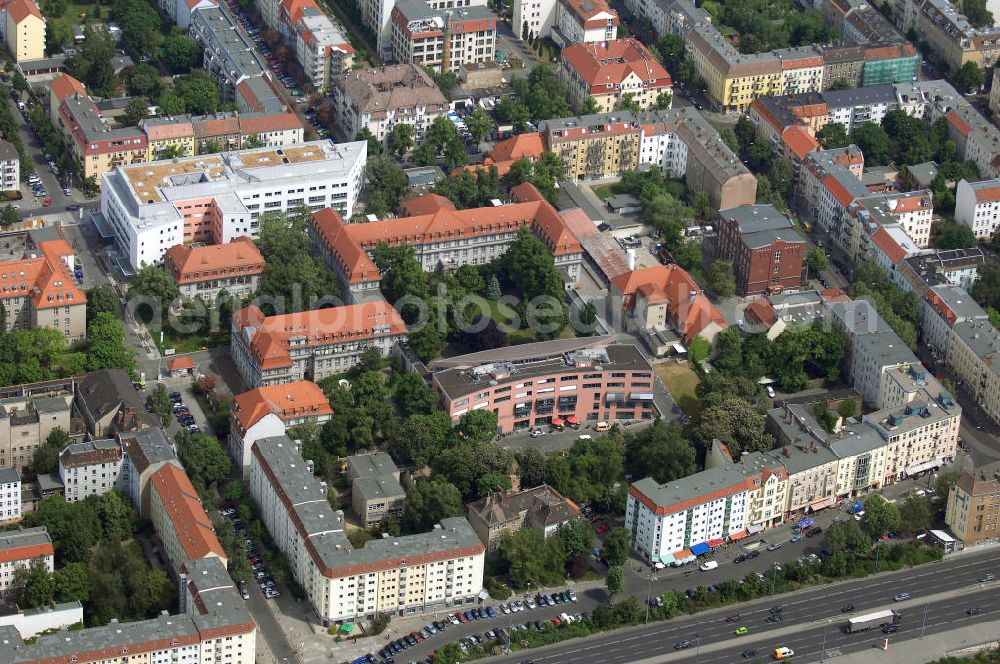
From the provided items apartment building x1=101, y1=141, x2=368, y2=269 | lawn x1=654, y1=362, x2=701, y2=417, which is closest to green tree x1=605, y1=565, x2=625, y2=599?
lawn x1=654, y1=362, x2=701, y2=417

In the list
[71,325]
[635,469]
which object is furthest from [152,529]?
[635,469]

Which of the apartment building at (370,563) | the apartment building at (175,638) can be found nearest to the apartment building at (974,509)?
the apartment building at (370,563)

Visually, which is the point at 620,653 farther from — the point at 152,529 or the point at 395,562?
the point at 152,529

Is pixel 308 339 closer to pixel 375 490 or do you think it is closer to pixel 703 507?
pixel 375 490

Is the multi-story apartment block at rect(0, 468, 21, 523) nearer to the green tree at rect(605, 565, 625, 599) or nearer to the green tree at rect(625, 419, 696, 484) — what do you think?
the green tree at rect(605, 565, 625, 599)

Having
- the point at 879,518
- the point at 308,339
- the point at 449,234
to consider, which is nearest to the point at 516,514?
the point at 308,339
